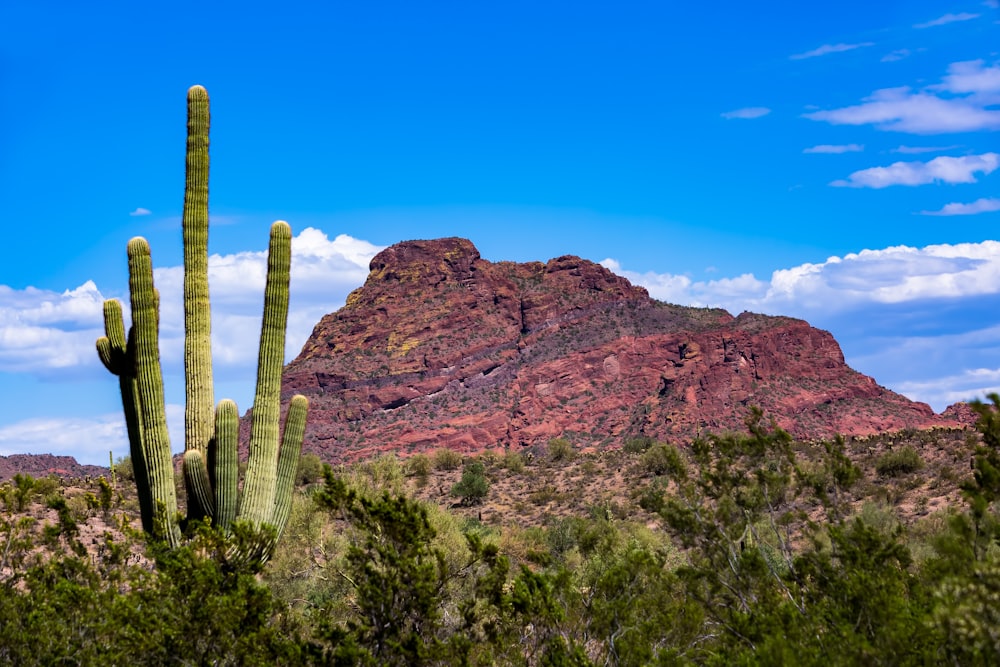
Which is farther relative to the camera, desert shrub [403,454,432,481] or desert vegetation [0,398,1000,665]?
desert shrub [403,454,432,481]

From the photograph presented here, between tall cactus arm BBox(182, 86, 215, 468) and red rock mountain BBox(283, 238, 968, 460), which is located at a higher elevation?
red rock mountain BBox(283, 238, 968, 460)

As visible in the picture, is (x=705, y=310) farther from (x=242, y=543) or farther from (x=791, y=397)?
(x=242, y=543)

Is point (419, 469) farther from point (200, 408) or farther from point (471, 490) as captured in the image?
point (200, 408)

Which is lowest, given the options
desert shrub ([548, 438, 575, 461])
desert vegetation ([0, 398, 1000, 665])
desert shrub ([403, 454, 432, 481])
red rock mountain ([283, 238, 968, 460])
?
desert vegetation ([0, 398, 1000, 665])

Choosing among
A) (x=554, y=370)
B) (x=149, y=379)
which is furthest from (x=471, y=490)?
(x=554, y=370)

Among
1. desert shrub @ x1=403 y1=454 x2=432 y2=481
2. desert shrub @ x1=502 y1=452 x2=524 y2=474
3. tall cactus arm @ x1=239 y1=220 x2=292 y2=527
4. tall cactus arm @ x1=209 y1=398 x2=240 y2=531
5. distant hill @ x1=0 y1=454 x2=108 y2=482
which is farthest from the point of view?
distant hill @ x1=0 y1=454 x2=108 y2=482

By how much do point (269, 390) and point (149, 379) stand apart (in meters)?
1.72

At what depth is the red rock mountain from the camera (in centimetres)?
8256

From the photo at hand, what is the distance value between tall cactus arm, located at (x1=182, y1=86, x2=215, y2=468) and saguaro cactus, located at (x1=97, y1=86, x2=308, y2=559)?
2 cm

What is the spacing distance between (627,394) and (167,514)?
248 ft

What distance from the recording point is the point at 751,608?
10.7 meters

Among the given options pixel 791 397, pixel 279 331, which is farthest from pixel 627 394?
pixel 279 331

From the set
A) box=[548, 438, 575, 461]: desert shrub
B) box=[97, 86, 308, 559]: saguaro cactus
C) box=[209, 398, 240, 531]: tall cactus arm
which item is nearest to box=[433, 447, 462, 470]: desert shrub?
box=[548, 438, 575, 461]: desert shrub

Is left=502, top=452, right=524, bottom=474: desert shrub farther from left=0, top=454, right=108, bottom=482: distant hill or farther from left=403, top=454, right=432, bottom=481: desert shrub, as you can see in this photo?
left=0, top=454, right=108, bottom=482: distant hill
